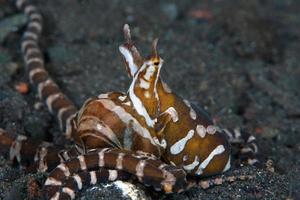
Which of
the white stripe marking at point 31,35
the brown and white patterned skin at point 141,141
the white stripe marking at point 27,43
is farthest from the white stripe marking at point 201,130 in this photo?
the white stripe marking at point 31,35

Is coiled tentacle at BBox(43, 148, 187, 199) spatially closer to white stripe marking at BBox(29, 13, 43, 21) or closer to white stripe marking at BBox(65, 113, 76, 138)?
white stripe marking at BBox(65, 113, 76, 138)

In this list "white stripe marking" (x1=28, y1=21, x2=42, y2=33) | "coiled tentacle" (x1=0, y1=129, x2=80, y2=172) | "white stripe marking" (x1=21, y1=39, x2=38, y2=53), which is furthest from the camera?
"white stripe marking" (x1=28, y1=21, x2=42, y2=33)

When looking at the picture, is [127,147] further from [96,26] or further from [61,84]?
[96,26]

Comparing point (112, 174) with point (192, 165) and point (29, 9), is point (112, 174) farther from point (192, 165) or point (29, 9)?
point (29, 9)

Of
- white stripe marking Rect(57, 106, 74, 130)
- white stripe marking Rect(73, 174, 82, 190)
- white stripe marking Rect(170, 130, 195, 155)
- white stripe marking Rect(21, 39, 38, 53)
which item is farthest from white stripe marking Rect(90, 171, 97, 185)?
white stripe marking Rect(21, 39, 38, 53)

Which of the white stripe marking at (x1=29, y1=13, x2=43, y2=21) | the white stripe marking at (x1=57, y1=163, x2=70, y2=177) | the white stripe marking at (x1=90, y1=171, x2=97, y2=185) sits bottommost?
the white stripe marking at (x1=90, y1=171, x2=97, y2=185)
